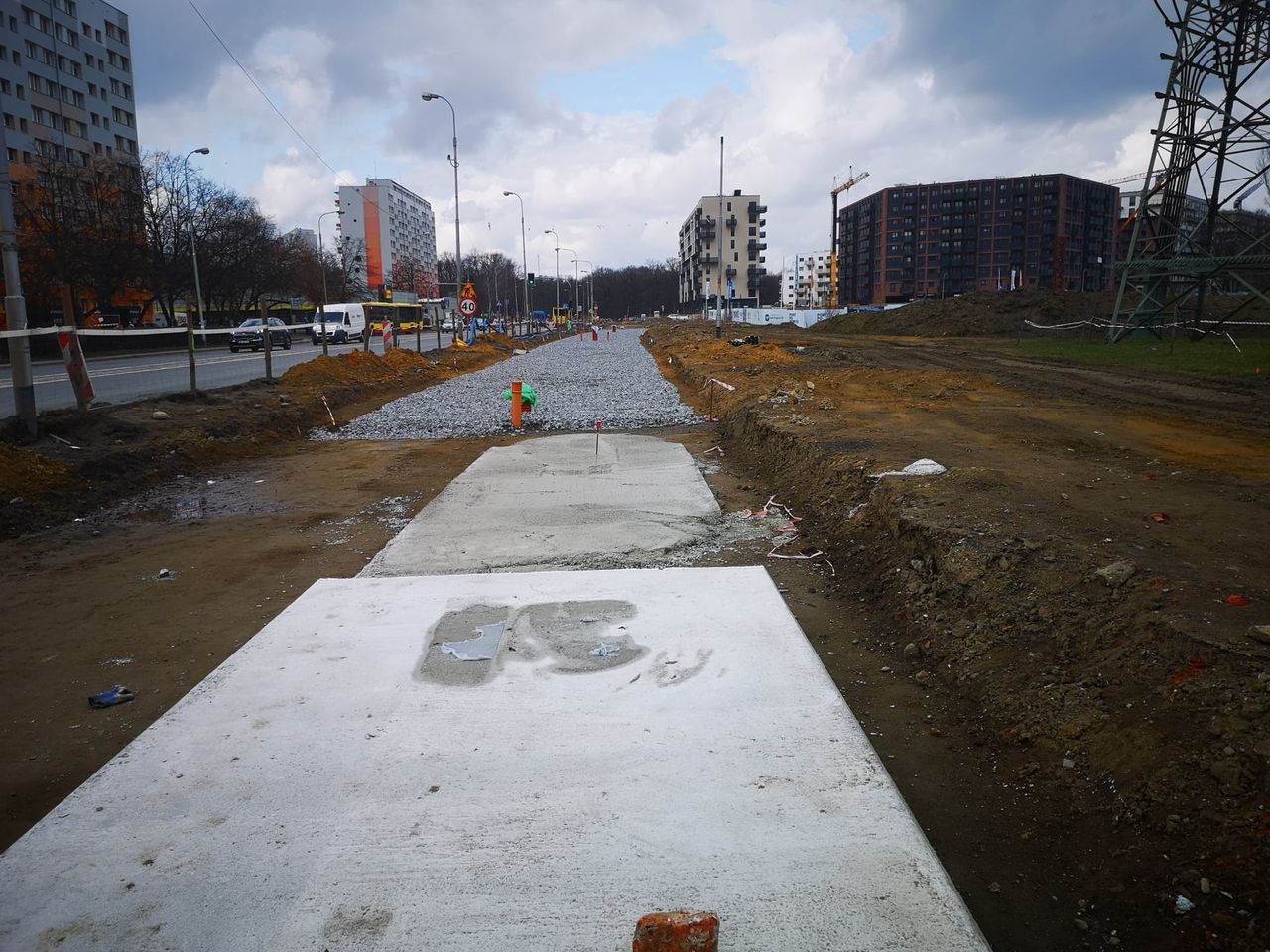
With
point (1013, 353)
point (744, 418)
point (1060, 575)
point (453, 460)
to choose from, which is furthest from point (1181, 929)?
point (1013, 353)

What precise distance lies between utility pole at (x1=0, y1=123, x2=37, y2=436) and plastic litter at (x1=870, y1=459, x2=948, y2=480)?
1052cm

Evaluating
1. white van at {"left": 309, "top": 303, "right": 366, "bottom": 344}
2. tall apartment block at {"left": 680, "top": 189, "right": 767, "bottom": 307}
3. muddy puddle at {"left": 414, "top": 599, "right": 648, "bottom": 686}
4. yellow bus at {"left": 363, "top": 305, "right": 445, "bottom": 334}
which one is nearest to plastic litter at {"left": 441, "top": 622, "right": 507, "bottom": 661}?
muddy puddle at {"left": 414, "top": 599, "right": 648, "bottom": 686}

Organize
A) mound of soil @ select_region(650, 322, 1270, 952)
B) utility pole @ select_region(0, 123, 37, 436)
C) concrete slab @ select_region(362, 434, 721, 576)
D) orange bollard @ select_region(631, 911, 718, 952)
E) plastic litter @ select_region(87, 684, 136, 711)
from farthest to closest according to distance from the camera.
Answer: utility pole @ select_region(0, 123, 37, 436) < concrete slab @ select_region(362, 434, 721, 576) < plastic litter @ select_region(87, 684, 136, 711) < mound of soil @ select_region(650, 322, 1270, 952) < orange bollard @ select_region(631, 911, 718, 952)

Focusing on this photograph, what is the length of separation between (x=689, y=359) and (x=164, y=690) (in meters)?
25.8

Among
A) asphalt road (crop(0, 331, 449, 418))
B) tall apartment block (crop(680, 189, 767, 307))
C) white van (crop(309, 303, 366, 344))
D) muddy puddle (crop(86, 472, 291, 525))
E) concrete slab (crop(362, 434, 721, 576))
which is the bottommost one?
muddy puddle (crop(86, 472, 291, 525))

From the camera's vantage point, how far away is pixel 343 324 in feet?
176

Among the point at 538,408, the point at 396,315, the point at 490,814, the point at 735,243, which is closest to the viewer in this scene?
the point at 490,814

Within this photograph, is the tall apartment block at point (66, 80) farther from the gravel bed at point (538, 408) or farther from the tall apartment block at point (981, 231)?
the tall apartment block at point (981, 231)

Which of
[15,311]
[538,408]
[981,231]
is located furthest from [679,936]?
[981,231]

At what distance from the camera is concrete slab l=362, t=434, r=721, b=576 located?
652 cm

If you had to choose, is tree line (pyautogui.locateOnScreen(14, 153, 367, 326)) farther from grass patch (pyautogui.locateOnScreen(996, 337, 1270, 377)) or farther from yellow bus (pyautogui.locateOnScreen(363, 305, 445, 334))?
grass patch (pyautogui.locateOnScreen(996, 337, 1270, 377))

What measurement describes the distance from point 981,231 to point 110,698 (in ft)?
556

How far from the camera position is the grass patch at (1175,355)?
2066cm

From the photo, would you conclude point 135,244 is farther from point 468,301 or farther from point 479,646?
point 479,646
